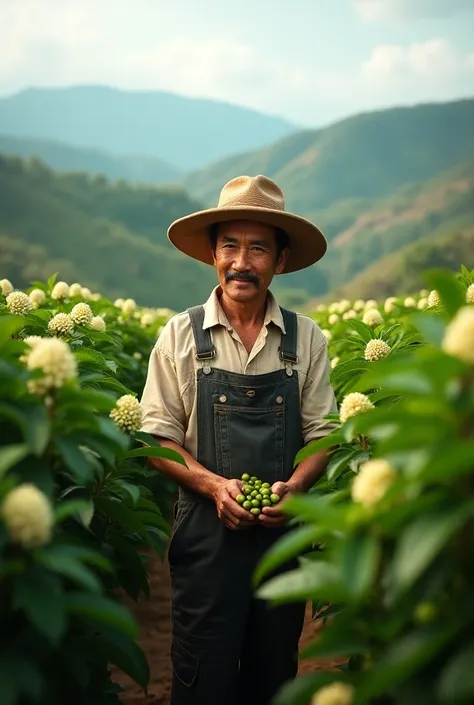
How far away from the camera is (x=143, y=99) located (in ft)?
257

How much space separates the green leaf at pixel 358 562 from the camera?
143cm

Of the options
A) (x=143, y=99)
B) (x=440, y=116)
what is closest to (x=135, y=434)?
(x=440, y=116)

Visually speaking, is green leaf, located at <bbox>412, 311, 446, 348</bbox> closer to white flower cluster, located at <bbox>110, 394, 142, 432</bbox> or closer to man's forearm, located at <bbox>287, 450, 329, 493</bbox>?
white flower cluster, located at <bbox>110, 394, 142, 432</bbox>

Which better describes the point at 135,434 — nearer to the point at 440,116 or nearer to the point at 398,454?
the point at 398,454

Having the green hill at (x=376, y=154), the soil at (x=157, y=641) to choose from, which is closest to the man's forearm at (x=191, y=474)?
the soil at (x=157, y=641)

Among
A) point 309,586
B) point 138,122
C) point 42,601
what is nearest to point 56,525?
point 42,601

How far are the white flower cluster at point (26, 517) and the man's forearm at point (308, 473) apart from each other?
157 centimetres

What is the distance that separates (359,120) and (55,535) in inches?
1967

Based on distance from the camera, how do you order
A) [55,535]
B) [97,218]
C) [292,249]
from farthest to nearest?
[97,218]
[292,249]
[55,535]

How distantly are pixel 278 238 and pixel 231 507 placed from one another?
1.27 metres

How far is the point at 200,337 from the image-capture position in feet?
10.5

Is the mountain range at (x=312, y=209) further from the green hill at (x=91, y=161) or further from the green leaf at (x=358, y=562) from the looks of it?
the green leaf at (x=358, y=562)

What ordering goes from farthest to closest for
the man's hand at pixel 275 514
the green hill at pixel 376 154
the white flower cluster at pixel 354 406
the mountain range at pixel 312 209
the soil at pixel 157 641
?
the green hill at pixel 376 154 < the mountain range at pixel 312 209 < the soil at pixel 157 641 < the man's hand at pixel 275 514 < the white flower cluster at pixel 354 406

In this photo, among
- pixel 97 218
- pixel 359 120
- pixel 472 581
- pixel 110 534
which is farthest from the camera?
pixel 359 120
